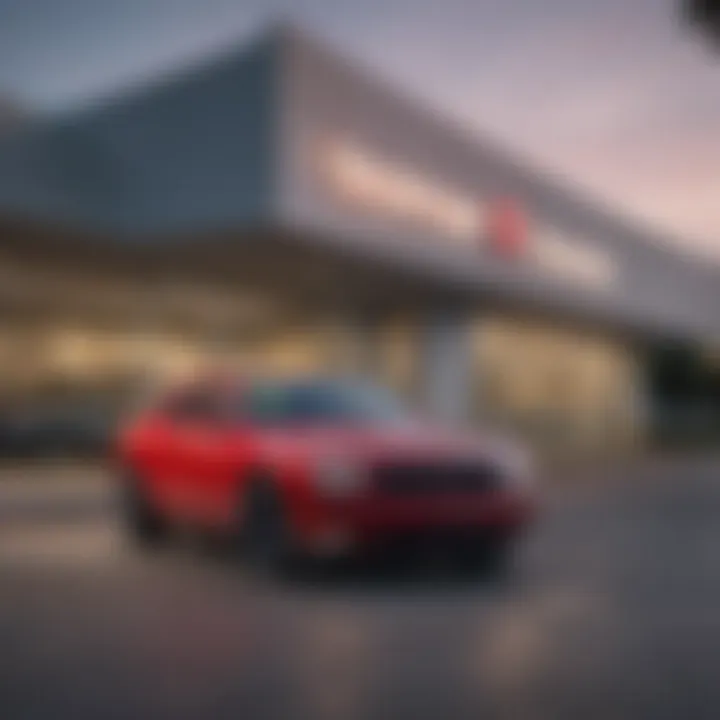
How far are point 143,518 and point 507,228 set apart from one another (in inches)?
721

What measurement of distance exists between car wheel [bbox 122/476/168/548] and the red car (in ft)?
1.23

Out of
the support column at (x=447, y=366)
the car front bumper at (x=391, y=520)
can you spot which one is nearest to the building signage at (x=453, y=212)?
the support column at (x=447, y=366)

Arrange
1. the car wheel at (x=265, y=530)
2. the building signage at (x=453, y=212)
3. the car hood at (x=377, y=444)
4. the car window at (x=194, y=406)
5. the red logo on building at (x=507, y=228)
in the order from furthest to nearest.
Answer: the red logo on building at (x=507, y=228), the building signage at (x=453, y=212), the car window at (x=194, y=406), the car wheel at (x=265, y=530), the car hood at (x=377, y=444)

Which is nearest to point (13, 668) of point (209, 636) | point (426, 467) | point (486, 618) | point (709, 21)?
point (209, 636)

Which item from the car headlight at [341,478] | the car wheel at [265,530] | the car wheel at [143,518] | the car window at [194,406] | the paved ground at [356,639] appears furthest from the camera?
the car wheel at [143,518]

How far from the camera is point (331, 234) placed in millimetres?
20219

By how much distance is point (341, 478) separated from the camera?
25.5 feet

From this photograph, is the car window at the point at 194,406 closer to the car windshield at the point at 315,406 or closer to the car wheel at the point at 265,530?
the car windshield at the point at 315,406

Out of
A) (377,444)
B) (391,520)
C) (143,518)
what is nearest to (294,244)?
(143,518)

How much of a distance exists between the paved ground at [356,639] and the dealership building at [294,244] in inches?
347

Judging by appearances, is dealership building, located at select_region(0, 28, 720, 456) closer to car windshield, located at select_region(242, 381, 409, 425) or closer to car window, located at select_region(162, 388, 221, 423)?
car window, located at select_region(162, 388, 221, 423)

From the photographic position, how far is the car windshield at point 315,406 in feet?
29.2

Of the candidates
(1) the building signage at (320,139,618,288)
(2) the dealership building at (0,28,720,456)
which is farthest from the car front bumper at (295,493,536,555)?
(1) the building signage at (320,139,618,288)

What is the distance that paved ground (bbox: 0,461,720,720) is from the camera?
15.3 feet
